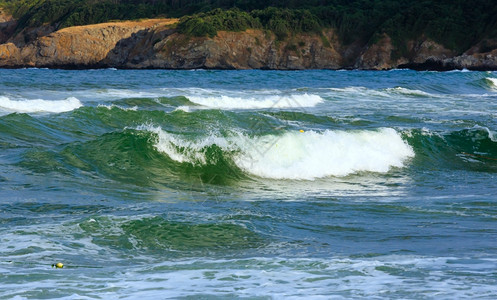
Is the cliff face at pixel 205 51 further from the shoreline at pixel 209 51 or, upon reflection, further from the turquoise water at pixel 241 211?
the turquoise water at pixel 241 211

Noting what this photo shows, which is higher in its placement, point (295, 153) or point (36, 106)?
point (36, 106)

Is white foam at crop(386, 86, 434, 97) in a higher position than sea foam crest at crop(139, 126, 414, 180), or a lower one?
higher

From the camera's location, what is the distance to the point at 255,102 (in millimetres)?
24438

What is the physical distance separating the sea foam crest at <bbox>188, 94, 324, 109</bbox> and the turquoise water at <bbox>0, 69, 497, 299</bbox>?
6.85 meters

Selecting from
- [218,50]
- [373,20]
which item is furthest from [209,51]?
[373,20]

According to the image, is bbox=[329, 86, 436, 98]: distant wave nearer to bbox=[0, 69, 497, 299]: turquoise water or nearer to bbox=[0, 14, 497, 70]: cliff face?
bbox=[0, 69, 497, 299]: turquoise water

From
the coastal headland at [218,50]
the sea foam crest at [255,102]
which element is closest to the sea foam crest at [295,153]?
the sea foam crest at [255,102]

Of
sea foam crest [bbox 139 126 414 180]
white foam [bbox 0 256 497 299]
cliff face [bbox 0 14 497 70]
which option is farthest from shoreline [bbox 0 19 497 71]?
white foam [bbox 0 256 497 299]

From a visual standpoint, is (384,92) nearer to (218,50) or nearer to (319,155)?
(319,155)

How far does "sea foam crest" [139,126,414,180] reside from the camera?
444 inches

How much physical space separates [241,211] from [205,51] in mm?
66341

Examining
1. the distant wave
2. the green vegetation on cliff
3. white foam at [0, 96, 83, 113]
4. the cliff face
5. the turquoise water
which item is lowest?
the turquoise water

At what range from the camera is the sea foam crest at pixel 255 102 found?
23969 millimetres

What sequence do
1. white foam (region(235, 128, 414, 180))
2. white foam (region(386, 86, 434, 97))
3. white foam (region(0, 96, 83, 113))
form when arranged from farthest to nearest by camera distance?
white foam (region(386, 86, 434, 97)) < white foam (region(0, 96, 83, 113)) < white foam (region(235, 128, 414, 180))
